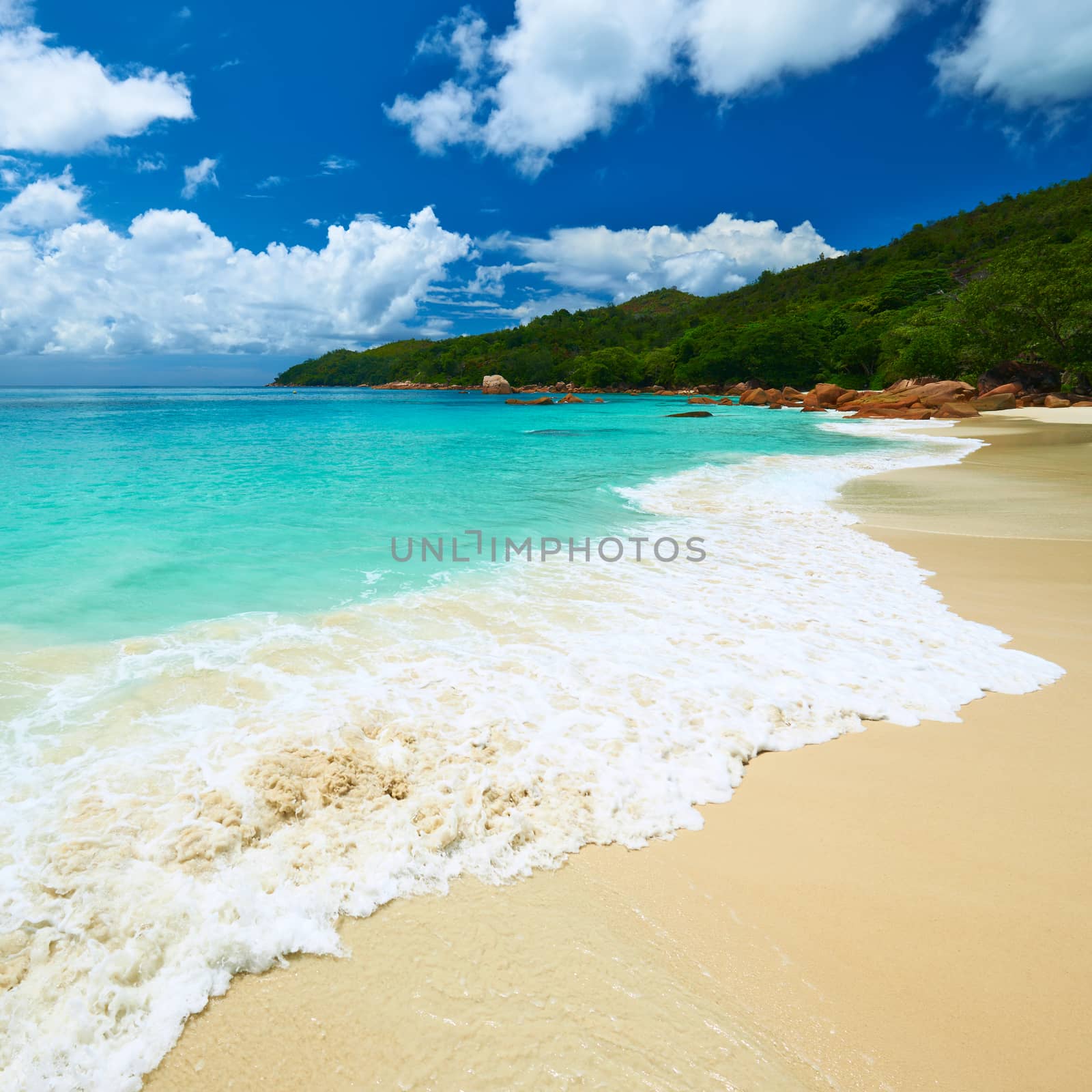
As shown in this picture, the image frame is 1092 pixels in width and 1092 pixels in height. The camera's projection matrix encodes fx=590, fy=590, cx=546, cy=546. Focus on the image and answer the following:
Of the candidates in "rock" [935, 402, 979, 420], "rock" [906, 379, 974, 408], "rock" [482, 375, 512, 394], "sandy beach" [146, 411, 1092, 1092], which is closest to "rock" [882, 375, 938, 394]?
"rock" [906, 379, 974, 408]

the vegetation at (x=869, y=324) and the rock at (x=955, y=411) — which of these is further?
the vegetation at (x=869, y=324)

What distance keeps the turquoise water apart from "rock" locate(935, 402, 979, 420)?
1285 centimetres

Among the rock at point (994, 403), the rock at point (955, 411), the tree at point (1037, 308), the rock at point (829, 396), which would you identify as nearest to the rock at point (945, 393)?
the rock at point (994, 403)

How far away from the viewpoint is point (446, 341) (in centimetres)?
18250

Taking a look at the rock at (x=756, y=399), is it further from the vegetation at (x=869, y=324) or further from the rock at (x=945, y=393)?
the rock at (x=945, y=393)

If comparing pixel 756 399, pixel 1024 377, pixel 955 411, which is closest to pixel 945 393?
pixel 955 411

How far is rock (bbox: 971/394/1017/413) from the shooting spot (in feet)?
127

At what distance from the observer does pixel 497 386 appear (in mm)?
112312

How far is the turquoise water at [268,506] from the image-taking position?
6.80 m

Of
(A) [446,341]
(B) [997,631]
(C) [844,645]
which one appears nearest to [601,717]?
(C) [844,645]

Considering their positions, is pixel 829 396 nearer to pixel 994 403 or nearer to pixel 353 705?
pixel 994 403

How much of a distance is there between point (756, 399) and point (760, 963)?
63.1 m

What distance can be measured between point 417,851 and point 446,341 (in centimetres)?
19328

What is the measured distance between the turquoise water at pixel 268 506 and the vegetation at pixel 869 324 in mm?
22451
